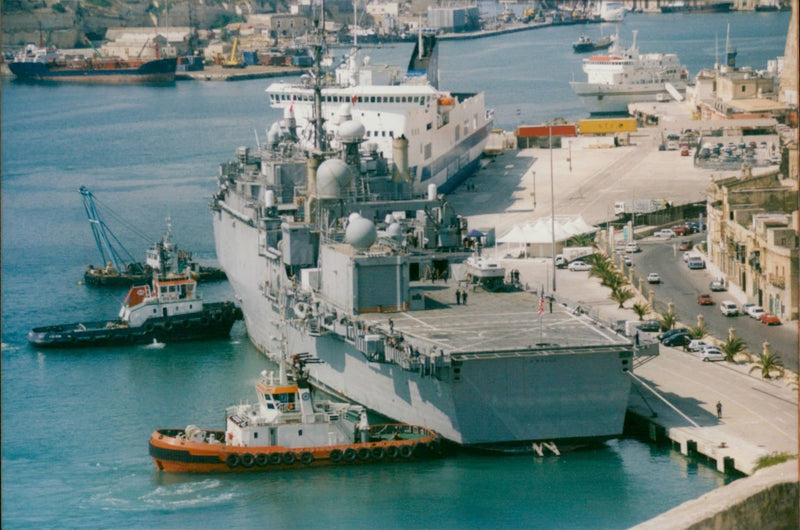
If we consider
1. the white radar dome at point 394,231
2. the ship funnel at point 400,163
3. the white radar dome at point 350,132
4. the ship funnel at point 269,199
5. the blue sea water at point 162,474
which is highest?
the white radar dome at point 350,132

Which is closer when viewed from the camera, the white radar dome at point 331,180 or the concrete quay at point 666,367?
the concrete quay at point 666,367

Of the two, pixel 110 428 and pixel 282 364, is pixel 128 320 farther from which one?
pixel 282 364

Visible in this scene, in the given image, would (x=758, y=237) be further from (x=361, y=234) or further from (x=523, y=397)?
(x=523, y=397)

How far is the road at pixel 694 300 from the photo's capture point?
4528 centimetres

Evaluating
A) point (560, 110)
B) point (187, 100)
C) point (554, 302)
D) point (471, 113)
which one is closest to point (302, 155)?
point (554, 302)

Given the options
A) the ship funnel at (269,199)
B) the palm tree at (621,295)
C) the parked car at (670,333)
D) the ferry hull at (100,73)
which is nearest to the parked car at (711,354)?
the parked car at (670,333)

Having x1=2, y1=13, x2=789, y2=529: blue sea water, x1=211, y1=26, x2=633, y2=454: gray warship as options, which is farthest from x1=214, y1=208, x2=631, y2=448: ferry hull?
x1=2, y1=13, x2=789, y2=529: blue sea water

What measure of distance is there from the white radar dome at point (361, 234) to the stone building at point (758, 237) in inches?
578

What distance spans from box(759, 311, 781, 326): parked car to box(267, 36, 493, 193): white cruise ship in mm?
24413

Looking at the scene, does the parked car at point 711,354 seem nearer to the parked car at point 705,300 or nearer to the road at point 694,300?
the road at point 694,300

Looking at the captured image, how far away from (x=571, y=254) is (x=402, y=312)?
65.7 ft

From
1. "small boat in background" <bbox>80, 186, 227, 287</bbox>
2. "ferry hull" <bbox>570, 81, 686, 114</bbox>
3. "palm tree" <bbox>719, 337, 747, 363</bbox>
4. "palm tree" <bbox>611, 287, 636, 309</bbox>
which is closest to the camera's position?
"palm tree" <bbox>719, 337, 747, 363</bbox>

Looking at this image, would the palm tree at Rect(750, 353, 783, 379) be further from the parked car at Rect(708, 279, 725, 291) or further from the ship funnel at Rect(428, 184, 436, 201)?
the ship funnel at Rect(428, 184, 436, 201)

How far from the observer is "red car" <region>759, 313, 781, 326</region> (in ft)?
157
